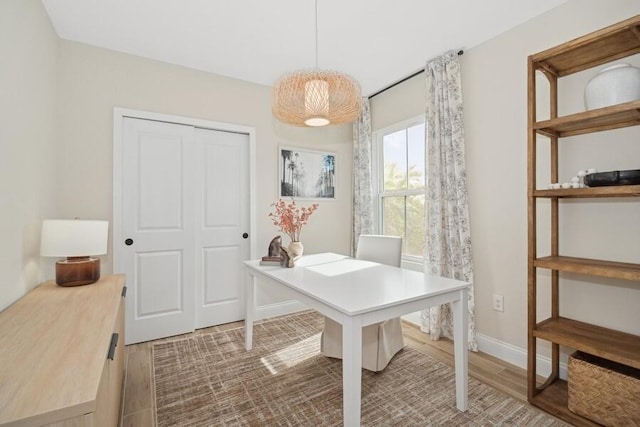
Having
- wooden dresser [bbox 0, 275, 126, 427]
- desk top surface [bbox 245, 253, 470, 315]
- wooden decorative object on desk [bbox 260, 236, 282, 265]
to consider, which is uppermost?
wooden decorative object on desk [bbox 260, 236, 282, 265]

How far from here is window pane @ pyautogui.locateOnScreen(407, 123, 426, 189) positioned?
3146 millimetres

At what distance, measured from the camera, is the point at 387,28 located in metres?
2.34

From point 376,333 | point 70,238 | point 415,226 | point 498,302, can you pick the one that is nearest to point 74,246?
point 70,238

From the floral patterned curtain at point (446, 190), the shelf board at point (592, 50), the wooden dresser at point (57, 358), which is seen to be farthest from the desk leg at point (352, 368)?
the shelf board at point (592, 50)

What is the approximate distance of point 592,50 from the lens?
174 centimetres

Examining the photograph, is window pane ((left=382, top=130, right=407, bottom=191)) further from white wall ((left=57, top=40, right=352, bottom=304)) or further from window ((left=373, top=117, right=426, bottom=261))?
white wall ((left=57, top=40, right=352, bottom=304))

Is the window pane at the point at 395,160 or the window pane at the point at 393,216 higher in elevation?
the window pane at the point at 395,160

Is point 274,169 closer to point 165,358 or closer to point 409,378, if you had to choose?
point 165,358

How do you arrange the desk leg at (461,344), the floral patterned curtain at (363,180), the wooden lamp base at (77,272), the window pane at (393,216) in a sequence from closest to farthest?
1. the desk leg at (461,344)
2. the wooden lamp base at (77,272)
3. the window pane at (393,216)
4. the floral patterned curtain at (363,180)

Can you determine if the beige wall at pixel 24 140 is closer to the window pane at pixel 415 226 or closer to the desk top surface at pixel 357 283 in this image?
the desk top surface at pixel 357 283

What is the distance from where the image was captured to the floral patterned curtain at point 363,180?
3.66 meters

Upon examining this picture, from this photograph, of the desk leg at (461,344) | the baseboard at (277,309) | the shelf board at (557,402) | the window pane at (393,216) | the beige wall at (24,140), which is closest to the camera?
the beige wall at (24,140)

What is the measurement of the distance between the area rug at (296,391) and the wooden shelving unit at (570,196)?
1.24 ft

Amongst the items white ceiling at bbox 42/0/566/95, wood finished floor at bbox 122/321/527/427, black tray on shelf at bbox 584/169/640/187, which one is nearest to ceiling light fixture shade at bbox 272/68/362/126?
white ceiling at bbox 42/0/566/95
